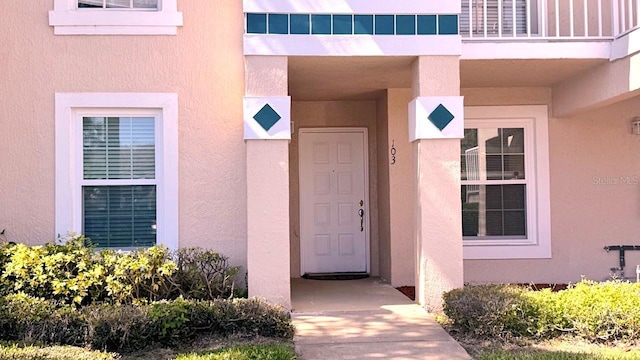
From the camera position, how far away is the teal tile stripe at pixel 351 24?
703 cm

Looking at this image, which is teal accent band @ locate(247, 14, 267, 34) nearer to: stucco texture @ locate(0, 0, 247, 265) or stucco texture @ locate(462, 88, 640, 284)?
stucco texture @ locate(0, 0, 247, 265)

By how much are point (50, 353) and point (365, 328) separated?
2.97 m

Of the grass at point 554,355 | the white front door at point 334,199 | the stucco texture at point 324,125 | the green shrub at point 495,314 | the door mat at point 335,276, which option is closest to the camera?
the grass at point 554,355

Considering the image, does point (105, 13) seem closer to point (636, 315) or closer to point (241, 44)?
point (241, 44)

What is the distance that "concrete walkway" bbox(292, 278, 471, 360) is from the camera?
5793mm

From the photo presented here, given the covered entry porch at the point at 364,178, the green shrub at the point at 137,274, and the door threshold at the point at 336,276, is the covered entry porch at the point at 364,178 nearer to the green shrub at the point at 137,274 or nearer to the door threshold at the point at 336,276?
the door threshold at the point at 336,276

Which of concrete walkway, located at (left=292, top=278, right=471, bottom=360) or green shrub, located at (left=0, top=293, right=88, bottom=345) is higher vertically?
green shrub, located at (left=0, top=293, right=88, bottom=345)

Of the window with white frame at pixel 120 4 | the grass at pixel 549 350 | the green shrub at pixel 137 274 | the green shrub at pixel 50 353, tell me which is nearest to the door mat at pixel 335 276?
the green shrub at pixel 137 274

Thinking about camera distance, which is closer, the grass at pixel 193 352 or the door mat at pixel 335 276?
the grass at pixel 193 352

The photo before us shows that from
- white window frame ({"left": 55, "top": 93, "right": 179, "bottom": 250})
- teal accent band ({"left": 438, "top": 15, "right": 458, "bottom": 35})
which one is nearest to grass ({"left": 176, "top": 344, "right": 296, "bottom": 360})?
white window frame ({"left": 55, "top": 93, "right": 179, "bottom": 250})

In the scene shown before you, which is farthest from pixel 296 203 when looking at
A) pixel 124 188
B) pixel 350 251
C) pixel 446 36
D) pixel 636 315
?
pixel 636 315

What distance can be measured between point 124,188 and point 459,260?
3885 mm

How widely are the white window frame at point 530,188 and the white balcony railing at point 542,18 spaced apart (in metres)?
1.12

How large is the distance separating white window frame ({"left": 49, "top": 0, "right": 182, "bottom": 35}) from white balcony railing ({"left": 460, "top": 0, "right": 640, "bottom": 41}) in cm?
Result: 361
